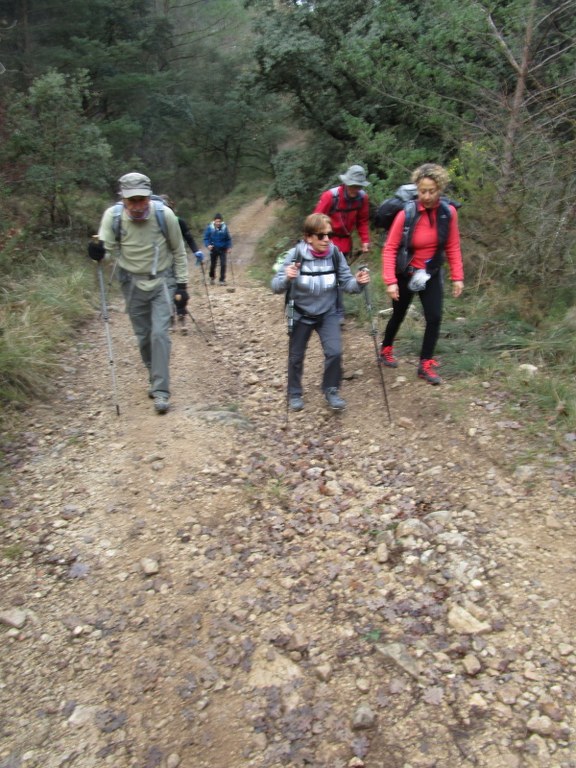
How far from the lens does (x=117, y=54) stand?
64.2 feet

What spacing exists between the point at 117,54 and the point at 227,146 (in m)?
10.9

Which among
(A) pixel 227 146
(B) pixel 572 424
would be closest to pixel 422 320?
(B) pixel 572 424

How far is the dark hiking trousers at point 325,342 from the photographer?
17.6 feet

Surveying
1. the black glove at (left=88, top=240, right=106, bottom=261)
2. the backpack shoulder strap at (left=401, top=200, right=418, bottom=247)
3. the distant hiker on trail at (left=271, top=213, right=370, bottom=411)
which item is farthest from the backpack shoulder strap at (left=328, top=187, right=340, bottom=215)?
the black glove at (left=88, top=240, right=106, bottom=261)

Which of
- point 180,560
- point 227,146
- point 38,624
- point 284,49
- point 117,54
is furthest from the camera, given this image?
point 227,146

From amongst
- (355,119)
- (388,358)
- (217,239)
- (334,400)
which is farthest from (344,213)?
(217,239)

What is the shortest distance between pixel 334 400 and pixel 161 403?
1.79m

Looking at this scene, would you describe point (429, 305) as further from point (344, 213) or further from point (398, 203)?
point (344, 213)

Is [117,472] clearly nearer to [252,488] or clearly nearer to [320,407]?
[252,488]

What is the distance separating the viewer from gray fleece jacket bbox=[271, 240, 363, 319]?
5.17 m

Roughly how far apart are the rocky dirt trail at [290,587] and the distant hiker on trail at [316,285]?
83 cm

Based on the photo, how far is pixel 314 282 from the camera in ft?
17.0

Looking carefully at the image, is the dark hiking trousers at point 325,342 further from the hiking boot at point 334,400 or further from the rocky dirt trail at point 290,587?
the rocky dirt trail at point 290,587

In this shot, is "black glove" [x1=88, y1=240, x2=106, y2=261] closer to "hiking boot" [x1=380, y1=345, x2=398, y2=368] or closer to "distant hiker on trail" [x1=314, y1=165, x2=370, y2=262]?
"distant hiker on trail" [x1=314, y1=165, x2=370, y2=262]
